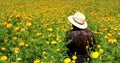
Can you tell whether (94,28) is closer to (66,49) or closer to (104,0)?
(66,49)

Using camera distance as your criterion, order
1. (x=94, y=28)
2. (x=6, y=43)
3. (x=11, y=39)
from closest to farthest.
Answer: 1. (x=6, y=43)
2. (x=11, y=39)
3. (x=94, y=28)

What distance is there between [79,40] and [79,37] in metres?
0.05

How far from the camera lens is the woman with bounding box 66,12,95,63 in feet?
15.4

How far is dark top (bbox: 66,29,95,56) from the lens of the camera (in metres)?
4.77

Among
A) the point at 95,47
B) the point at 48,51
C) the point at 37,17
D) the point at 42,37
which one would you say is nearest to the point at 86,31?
the point at 95,47

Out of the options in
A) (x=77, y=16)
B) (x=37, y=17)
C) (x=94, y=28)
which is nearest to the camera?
(x=77, y=16)

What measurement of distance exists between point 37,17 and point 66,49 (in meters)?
4.11

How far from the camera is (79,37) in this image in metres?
4.78

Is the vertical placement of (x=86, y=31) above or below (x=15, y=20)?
above

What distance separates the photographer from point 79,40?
4797mm

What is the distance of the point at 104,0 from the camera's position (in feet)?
59.4

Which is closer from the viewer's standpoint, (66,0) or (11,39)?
(11,39)

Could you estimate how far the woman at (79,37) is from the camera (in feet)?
15.4

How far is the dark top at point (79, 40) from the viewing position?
477cm
